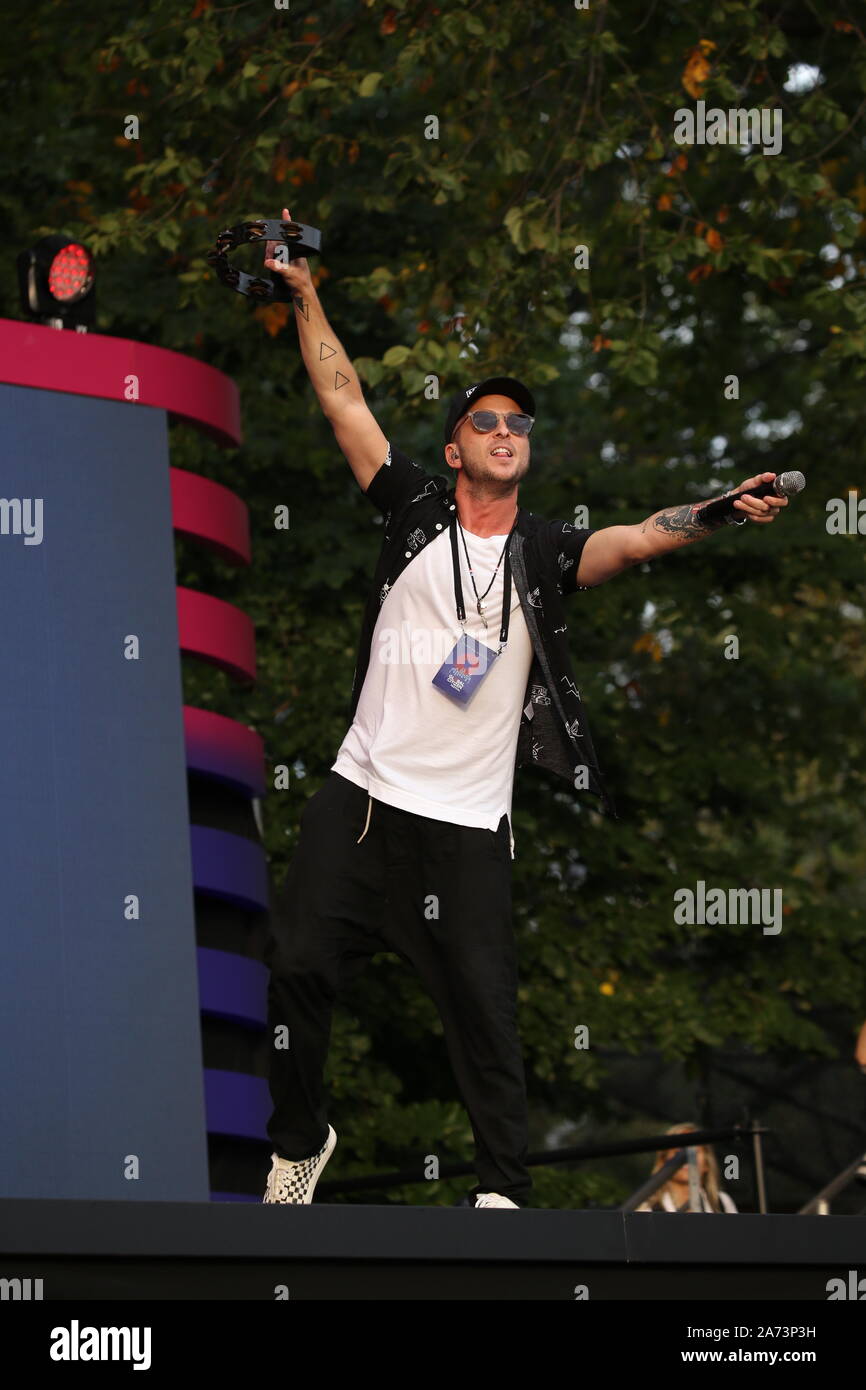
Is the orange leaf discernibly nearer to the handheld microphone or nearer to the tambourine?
the tambourine

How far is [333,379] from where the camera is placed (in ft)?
17.5

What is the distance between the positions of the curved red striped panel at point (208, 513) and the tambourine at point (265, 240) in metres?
A: 2.71

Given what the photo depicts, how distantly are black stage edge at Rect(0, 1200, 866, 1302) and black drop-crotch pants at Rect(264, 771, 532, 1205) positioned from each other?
56cm

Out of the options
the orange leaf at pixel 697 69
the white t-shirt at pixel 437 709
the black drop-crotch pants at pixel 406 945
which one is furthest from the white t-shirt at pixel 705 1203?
the orange leaf at pixel 697 69

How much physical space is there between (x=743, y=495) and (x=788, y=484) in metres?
0.20

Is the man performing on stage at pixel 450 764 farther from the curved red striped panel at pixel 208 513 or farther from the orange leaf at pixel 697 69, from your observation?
the orange leaf at pixel 697 69

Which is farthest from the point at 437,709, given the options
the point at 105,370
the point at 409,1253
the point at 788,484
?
the point at 105,370

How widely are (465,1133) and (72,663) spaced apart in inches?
223

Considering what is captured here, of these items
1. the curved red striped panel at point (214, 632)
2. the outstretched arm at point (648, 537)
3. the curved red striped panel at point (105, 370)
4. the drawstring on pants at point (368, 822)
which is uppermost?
the curved red striped panel at point (105, 370)

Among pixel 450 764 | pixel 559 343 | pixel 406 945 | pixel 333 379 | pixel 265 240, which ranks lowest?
pixel 406 945

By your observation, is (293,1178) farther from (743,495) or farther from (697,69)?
(697,69)

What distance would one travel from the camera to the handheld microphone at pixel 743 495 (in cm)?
447
